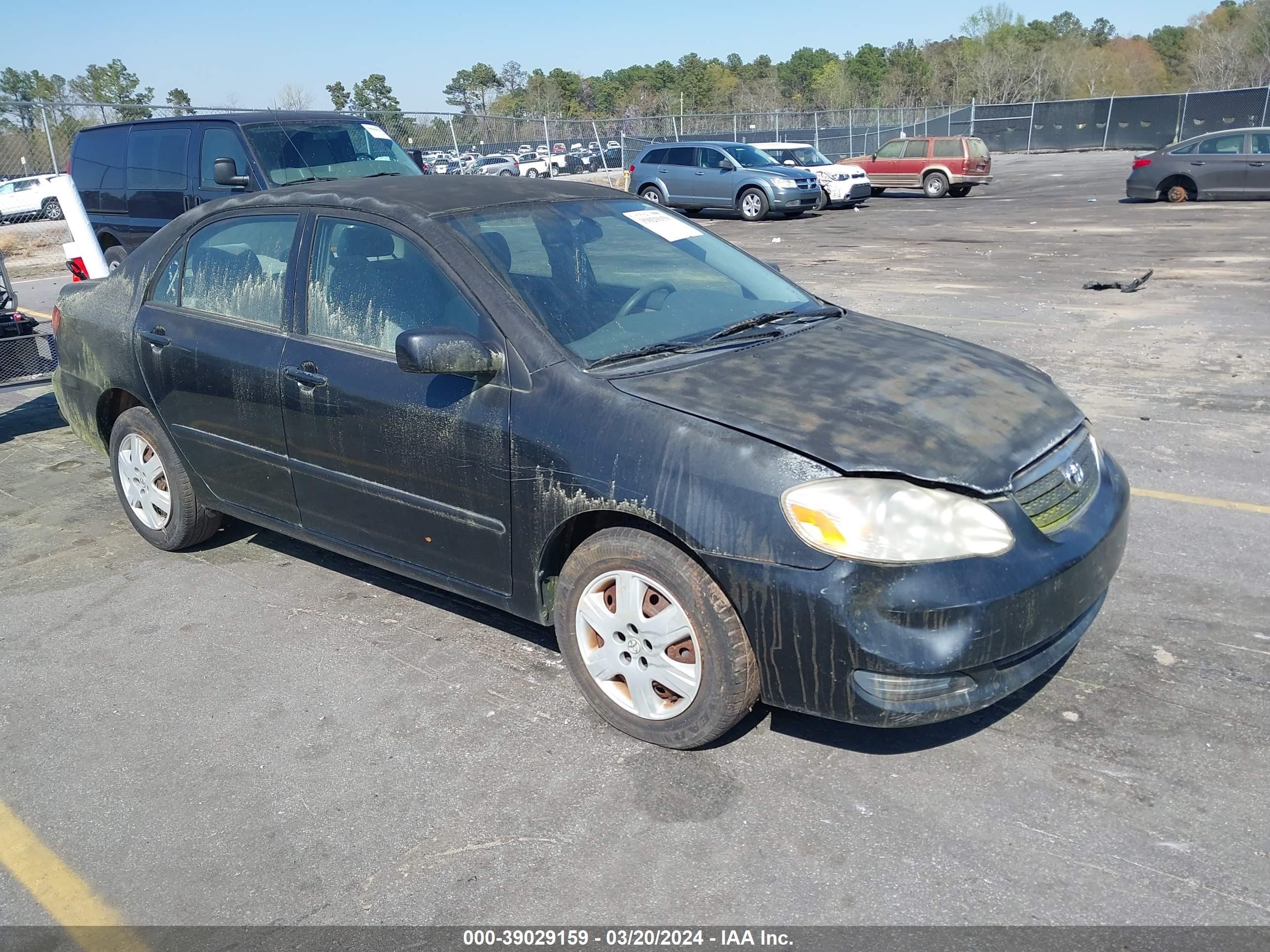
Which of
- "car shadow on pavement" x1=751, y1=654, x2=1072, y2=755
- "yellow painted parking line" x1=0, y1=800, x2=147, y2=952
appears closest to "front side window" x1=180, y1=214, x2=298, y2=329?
"yellow painted parking line" x1=0, y1=800, x2=147, y2=952

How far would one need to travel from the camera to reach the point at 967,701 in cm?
306

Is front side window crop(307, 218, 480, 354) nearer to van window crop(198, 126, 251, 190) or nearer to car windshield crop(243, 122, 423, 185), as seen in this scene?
car windshield crop(243, 122, 423, 185)

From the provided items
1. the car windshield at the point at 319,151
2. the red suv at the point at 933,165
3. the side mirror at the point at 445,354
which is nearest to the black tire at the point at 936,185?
the red suv at the point at 933,165

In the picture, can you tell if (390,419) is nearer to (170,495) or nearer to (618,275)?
(618,275)

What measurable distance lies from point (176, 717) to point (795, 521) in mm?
2352

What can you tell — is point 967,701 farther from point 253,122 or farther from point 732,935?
point 253,122

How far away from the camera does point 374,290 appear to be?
4090 millimetres

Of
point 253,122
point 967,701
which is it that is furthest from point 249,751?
point 253,122

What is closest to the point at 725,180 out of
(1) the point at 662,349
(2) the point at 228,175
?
(2) the point at 228,175

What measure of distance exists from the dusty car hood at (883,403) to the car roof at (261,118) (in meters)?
7.42

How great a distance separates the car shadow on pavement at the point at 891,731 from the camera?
3.42 metres

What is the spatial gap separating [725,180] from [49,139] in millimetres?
13500

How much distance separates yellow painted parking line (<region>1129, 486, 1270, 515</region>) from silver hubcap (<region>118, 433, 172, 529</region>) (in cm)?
475

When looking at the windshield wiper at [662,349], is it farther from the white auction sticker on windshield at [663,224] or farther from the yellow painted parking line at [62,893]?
the yellow painted parking line at [62,893]
